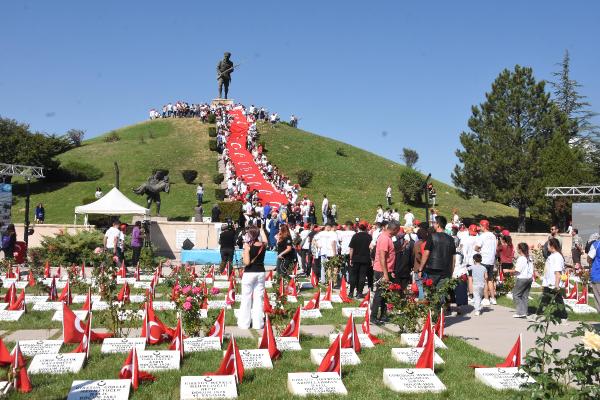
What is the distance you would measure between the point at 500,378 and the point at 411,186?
117 feet

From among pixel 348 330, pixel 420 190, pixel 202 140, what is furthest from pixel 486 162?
pixel 348 330

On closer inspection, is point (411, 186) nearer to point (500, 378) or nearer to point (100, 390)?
point (500, 378)

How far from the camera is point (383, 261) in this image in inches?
391

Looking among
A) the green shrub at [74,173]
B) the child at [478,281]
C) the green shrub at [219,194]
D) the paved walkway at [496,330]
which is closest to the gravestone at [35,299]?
the paved walkway at [496,330]

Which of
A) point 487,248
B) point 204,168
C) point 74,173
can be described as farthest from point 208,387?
point 74,173

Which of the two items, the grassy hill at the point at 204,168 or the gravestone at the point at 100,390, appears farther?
the grassy hill at the point at 204,168

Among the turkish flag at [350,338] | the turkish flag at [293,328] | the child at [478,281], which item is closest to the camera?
the turkish flag at [350,338]

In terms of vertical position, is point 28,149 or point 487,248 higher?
point 28,149

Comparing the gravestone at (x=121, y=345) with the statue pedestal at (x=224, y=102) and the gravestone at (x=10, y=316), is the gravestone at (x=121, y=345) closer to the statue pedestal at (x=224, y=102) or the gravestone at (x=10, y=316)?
the gravestone at (x=10, y=316)

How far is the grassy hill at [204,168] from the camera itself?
126 ft

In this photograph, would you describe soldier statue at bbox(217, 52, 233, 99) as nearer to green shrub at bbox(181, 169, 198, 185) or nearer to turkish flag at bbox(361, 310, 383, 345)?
green shrub at bbox(181, 169, 198, 185)

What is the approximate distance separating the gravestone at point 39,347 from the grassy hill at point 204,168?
85.3 ft

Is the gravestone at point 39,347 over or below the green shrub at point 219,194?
below

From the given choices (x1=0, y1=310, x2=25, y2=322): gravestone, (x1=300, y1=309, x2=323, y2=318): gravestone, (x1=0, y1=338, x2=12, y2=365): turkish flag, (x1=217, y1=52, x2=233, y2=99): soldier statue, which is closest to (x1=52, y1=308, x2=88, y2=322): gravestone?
(x1=0, y1=310, x2=25, y2=322): gravestone
